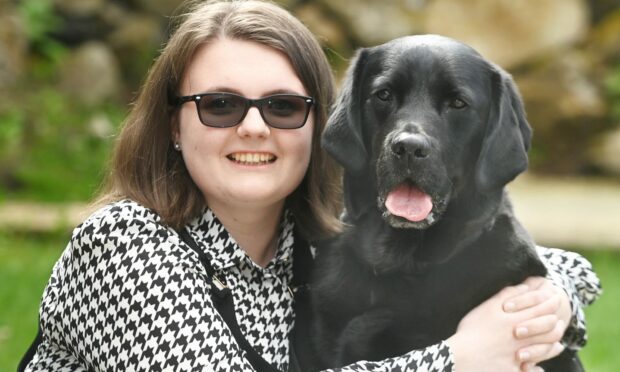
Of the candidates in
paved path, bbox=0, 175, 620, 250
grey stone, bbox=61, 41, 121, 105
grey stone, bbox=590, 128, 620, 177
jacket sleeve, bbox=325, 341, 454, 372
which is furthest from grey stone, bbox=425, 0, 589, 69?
jacket sleeve, bbox=325, 341, 454, 372

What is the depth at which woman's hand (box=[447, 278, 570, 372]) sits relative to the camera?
2.33m

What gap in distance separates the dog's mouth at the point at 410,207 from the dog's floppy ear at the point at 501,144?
0.45 ft

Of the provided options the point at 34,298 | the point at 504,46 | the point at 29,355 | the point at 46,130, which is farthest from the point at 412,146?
the point at 504,46

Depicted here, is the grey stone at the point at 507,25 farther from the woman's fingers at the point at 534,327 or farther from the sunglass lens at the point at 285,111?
the woman's fingers at the point at 534,327

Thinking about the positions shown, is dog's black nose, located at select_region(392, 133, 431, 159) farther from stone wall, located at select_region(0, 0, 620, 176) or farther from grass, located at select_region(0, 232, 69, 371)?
stone wall, located at select_region(0, 0, 620, 176)

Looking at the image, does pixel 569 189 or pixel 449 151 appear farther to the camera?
pixel 569 189

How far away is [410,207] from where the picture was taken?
2387 mm

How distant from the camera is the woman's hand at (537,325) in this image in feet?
7.80

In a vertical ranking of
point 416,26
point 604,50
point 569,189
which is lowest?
point 569,189

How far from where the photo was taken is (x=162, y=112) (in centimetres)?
263

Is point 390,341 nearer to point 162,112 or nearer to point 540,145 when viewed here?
point 162,112

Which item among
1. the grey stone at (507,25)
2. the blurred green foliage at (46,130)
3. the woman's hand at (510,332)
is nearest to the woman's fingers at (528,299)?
the woman's hand at (510,332)

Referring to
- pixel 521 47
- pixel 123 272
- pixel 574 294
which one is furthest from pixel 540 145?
pixel 123 272

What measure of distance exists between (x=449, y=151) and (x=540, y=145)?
22.7 feet
